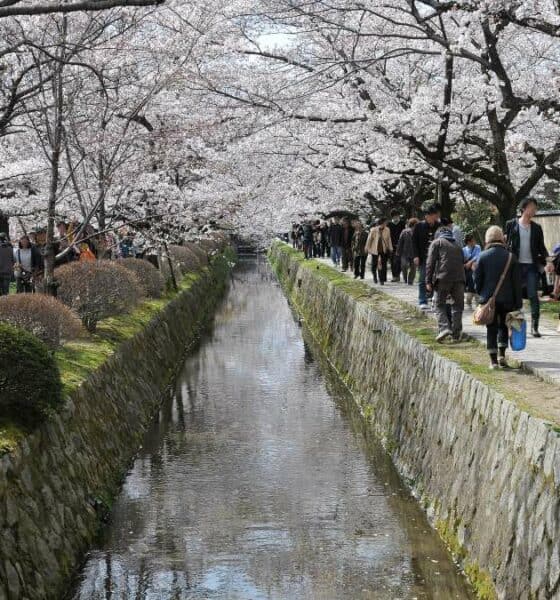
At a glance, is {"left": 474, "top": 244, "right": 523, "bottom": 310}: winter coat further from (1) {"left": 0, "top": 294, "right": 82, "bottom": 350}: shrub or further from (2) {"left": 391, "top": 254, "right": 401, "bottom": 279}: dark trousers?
(2) {"left": 391, "top": 254, "right": 401, "bottom": 279}: dark trousers

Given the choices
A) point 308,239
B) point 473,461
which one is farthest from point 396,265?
point 308,239

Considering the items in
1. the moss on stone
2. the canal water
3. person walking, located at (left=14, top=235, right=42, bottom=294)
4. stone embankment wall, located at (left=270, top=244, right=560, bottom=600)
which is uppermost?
person walking, located at (left=14, top=235, right=42, bottom=294)

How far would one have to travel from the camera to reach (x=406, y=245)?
69.6 ft

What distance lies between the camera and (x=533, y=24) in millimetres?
12188

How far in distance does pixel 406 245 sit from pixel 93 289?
8.23 meters

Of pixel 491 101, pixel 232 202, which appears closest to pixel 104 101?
pixel 491 101

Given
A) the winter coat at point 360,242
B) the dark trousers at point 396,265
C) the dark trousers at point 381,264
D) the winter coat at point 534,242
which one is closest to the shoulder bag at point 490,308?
the winter coat at point 534,242

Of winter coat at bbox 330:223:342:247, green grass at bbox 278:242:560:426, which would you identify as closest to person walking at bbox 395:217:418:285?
green grass at bbox 278:242:560:426

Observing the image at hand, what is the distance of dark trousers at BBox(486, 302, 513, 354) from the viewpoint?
32.3 feet

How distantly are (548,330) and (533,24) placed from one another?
4.43 m

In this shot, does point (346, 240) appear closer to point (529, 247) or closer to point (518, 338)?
point (529, 247)

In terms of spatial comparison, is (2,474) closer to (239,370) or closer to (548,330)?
(548,330)

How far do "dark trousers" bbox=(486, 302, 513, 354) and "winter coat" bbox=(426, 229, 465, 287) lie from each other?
1967mm

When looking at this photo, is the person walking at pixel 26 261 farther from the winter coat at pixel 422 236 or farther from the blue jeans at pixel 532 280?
the blue jeans at pixel 532 280
